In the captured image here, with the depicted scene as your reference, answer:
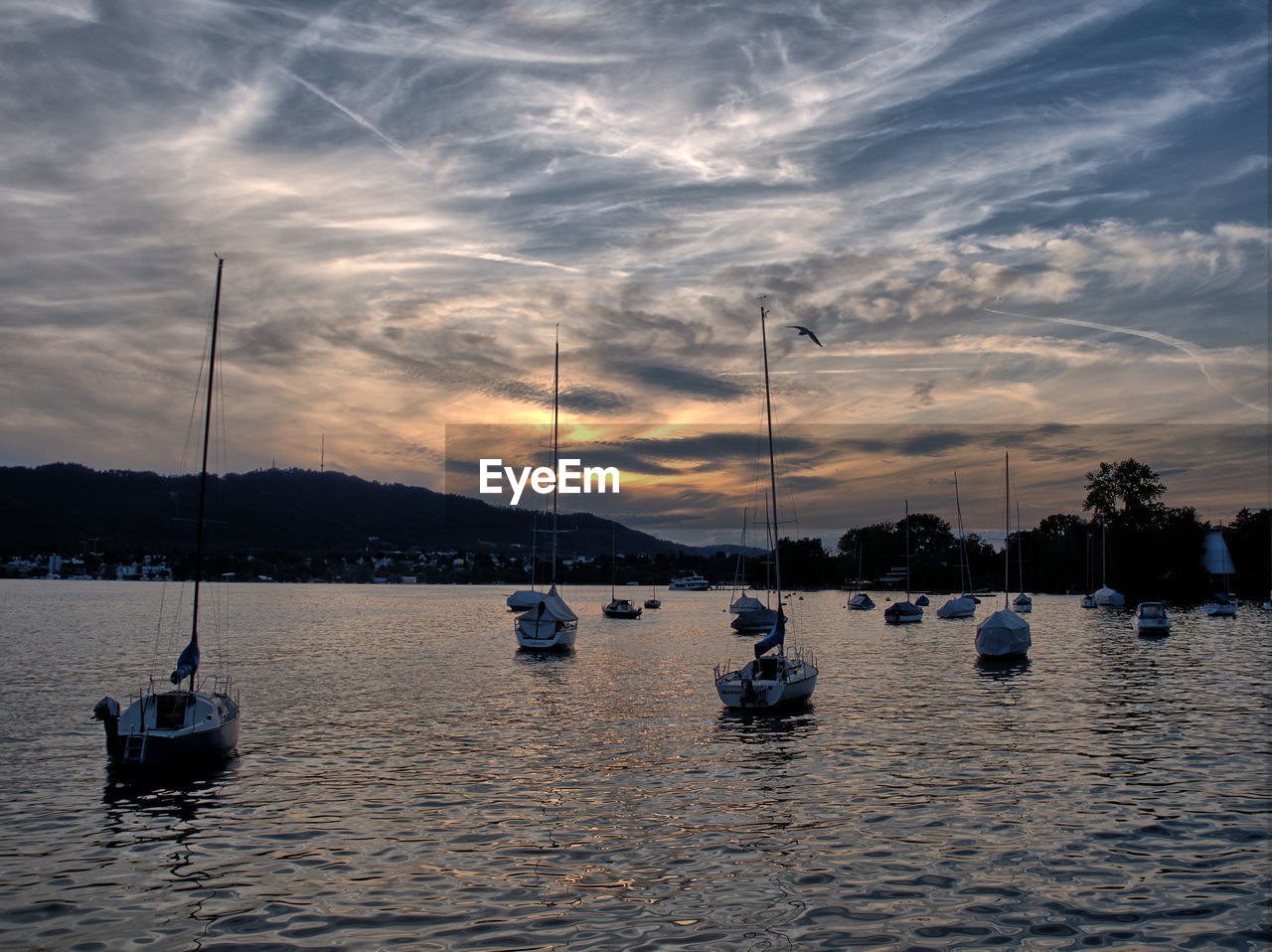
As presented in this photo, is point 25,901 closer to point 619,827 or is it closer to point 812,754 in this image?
point 619,827

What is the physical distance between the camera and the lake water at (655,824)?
1619cm

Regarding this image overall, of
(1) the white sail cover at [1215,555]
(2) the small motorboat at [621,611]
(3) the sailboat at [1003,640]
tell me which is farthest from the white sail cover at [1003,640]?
(1) the white sail cover at [1215,555]

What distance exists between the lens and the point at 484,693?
4938cm

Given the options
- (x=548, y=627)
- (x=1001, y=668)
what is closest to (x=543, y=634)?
(x=548, y=627)

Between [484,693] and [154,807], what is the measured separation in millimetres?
25130

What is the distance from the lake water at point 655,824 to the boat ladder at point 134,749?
76 cm

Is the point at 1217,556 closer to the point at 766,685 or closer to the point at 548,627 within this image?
the point at 548,627

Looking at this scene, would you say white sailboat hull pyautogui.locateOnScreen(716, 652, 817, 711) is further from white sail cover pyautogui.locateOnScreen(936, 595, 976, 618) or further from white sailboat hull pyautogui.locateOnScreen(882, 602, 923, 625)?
white sail cover pyautogui.locateOnScreen(936, 595, 976, 618)

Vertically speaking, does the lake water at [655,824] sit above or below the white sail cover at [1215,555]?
below

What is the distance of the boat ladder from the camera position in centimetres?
2786

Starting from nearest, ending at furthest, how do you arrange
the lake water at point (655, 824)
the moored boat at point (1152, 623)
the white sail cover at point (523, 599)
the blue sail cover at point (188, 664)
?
the lake water at point (655, 824), the blue sail cover at point (188, 664), the moored boat at point (1152, 623), the white sail cover at point (523, 599)

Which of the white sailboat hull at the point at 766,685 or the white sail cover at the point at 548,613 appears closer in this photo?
the white sailboat hull at the point at 766,685

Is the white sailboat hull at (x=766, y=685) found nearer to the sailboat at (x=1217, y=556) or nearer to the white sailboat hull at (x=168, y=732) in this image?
the white sailboat hull at (x=168, y=732)

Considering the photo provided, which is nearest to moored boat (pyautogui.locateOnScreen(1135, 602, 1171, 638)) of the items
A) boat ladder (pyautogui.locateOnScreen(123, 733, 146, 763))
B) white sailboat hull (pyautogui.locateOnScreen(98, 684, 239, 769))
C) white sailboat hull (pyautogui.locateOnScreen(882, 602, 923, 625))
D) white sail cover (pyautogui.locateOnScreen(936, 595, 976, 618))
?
white sailboat hull (pyautogui.locateOnScreen(882, 602, 923, 625))
